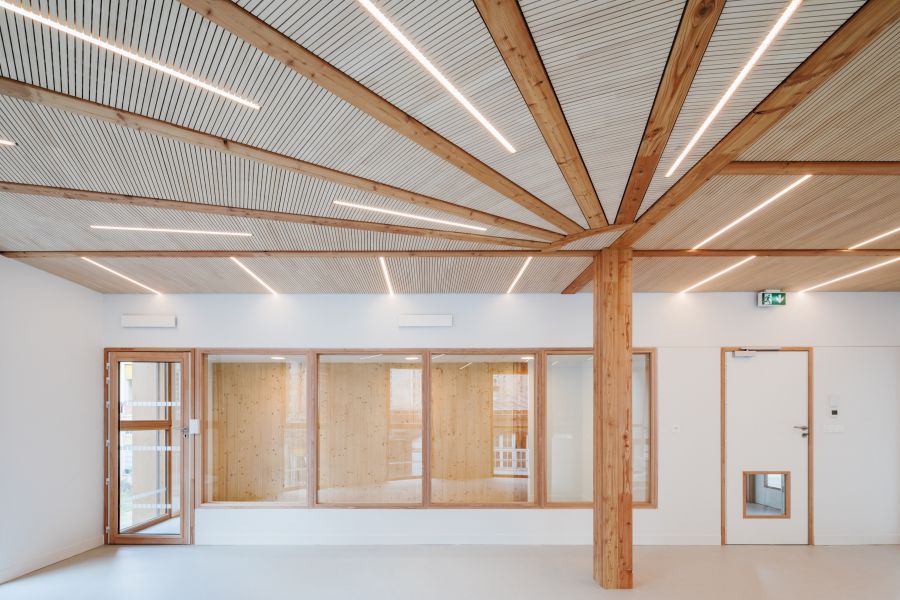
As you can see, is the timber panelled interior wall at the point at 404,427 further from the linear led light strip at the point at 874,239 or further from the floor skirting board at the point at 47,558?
the linear led light strip at the point at 874,239

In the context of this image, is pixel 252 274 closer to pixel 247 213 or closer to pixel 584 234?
pixel 247 213

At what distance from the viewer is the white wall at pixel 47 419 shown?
604 centimetres

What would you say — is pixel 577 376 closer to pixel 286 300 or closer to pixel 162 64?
pixel 286 300

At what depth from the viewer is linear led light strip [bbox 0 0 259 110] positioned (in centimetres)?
223

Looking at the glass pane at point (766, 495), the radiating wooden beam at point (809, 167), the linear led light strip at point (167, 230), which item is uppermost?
the radiating wooden beam at point (809, 167)

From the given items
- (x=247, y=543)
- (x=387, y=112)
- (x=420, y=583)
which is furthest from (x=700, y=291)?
(x=247, y=543)

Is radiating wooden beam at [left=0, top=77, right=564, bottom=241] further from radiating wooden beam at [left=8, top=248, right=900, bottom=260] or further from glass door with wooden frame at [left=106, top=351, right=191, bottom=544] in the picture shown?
glass door with wooden frame at [left=106, top=351, right=191, bottom=544]

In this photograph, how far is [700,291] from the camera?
300 inches

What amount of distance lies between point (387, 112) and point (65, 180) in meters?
2.51

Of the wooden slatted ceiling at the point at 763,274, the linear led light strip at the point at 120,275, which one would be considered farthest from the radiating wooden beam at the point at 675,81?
the linear led light strip at the point at 120,275

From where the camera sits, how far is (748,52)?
8.07 feet

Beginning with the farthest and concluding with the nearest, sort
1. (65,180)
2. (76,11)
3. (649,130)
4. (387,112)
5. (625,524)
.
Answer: (625,524) → (65,180) → (649,130) → (387,112) → (76,11)

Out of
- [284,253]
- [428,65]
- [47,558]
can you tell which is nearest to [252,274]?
[284,253]

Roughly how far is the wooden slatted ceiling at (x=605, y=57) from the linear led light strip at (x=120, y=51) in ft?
4.76
